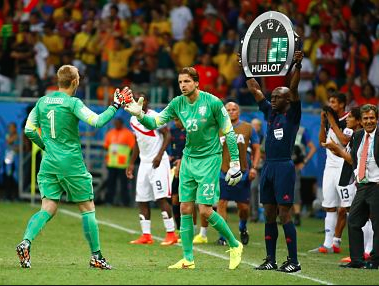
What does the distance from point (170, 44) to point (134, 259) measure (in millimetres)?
13214

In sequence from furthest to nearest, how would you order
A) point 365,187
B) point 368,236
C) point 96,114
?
point 368,236 → point 365,187 → point 96,114

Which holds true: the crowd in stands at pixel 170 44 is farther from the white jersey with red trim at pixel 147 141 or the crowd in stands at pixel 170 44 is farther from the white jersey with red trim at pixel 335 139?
A: the white jersey with red trim at pixel 147 141

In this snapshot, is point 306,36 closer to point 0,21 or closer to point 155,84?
point 155,84

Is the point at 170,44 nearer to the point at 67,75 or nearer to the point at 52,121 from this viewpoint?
the point at 67,75

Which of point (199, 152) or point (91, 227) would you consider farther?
→ point (199, 152)

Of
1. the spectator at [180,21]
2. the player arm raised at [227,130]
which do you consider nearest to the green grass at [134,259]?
the player arm raised at [227,130]

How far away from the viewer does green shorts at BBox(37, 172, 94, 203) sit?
12.7 m

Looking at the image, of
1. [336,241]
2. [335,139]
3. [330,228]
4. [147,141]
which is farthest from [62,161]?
[336,241]

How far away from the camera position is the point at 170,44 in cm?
2727

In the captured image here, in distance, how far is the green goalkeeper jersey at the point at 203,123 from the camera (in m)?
13.1

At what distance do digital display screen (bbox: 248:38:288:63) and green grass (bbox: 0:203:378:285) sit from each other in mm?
2706

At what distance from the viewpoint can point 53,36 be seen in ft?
93.5

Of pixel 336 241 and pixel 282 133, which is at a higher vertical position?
pixel 282 133

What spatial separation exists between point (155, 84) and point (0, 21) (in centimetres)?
532
